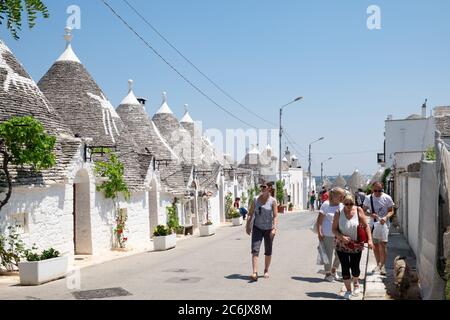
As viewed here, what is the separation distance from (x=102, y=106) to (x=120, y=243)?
5.75 m

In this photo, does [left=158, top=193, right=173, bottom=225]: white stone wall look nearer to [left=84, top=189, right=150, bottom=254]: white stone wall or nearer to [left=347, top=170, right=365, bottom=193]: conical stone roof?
[left=84, top=189, right=150, bottom=254]: white stone wall

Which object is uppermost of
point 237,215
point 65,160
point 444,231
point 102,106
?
point 102,106

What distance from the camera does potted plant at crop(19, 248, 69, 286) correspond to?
1081 cm

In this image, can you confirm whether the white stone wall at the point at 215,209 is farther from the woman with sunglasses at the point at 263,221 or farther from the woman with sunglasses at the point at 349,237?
the woman with sunglasses at the point at 349,237

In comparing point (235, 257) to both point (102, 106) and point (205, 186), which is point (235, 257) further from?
point (205, 186)

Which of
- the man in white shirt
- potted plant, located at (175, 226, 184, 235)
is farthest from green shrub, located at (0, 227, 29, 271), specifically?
potted plant, located at (175, 226, 184, 235)

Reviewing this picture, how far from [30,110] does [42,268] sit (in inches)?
215

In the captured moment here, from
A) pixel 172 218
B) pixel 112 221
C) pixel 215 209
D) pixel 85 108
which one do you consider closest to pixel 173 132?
pixel 215 209

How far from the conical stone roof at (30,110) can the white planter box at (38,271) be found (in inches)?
97.8

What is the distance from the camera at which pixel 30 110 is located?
1486cm

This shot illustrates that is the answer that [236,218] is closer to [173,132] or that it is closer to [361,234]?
[173,132]

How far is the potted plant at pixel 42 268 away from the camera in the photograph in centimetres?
1081
